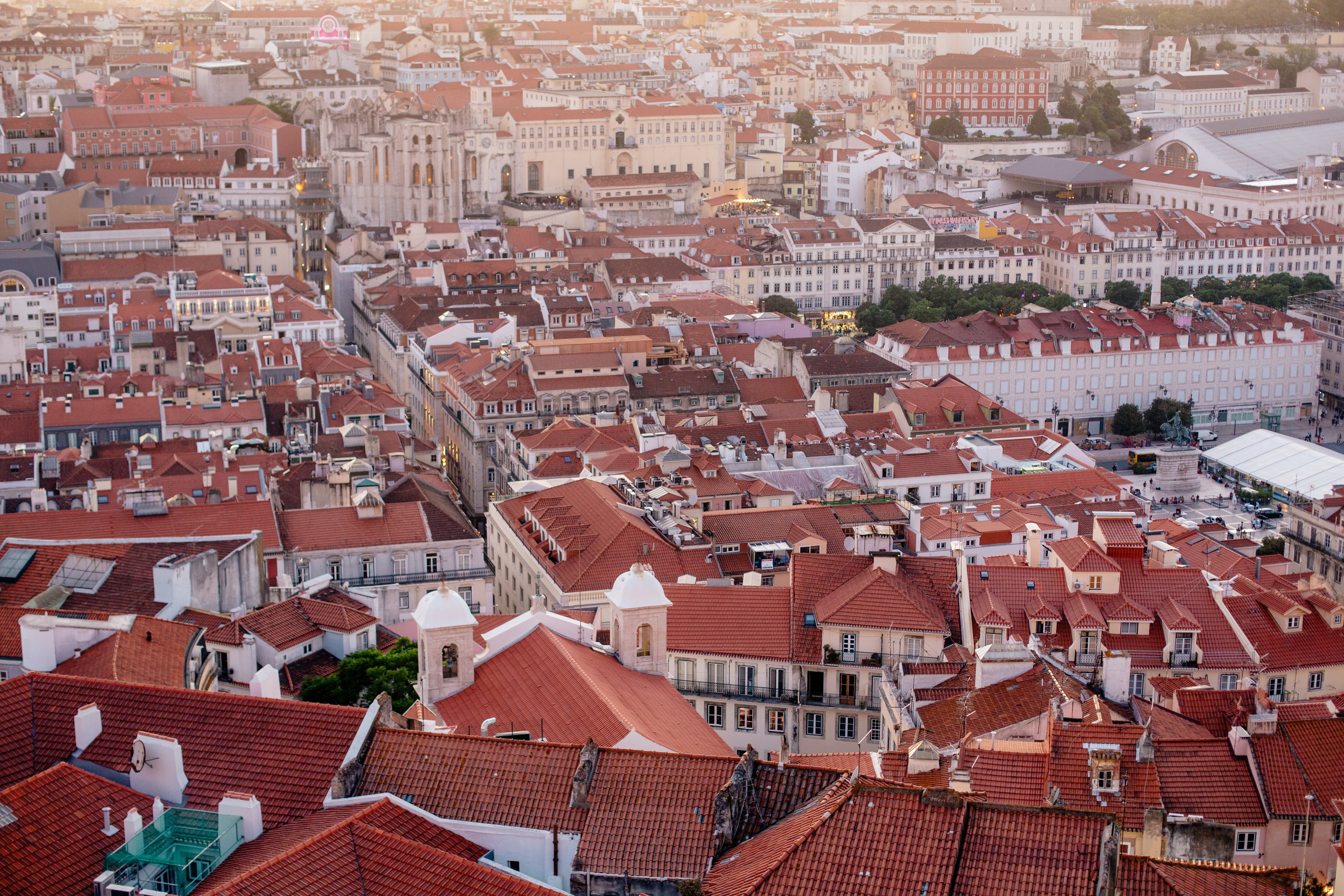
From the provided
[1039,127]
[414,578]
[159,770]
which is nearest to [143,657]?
[159,770]

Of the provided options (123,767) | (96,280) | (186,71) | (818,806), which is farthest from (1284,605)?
(186,71)

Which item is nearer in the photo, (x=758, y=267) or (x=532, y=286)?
(x=532, y=286)

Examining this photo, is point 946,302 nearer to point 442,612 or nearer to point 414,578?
point 414,578

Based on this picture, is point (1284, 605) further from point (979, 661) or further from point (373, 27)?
point (373, 27)

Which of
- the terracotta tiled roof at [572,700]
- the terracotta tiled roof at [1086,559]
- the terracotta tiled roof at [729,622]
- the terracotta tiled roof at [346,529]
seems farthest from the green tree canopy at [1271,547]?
the terracotta tiled roof at [572,700]

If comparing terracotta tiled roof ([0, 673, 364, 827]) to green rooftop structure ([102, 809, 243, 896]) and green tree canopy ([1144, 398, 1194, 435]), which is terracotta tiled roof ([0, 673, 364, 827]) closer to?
green rooftop structure ([102, 809, 243, 896])

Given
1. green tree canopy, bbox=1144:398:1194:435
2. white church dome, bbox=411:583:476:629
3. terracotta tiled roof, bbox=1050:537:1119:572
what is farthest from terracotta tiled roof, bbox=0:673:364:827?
green tree canopy, bbox=1144:398:1194:435

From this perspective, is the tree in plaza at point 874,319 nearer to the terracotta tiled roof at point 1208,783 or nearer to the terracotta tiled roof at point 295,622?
the terracotta tiled roof at point 295,622
